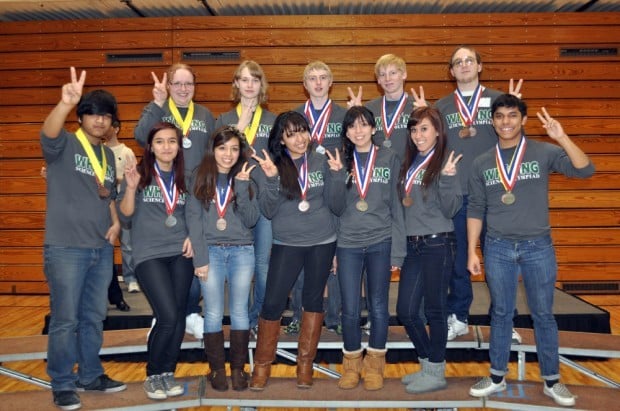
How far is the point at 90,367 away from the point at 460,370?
2.74 m

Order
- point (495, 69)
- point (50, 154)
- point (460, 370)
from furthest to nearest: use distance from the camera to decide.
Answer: point (495, 69) < point (460, 370) < point (50, 154)

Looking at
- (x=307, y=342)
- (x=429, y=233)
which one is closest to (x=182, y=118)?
(x=307, y=342)

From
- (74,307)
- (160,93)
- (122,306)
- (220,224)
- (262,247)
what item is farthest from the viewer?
(122,306)

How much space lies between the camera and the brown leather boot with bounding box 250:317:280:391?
3305 millimetres

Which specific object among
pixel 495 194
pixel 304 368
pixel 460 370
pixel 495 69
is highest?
pixel 495 69

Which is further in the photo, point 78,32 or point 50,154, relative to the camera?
point 78,32

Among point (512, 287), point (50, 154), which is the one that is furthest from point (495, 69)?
point (50, 154)

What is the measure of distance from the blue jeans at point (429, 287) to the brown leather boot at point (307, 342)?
48cm

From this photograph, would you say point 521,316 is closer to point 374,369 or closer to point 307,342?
point 374,369

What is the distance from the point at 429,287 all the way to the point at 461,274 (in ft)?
2.04

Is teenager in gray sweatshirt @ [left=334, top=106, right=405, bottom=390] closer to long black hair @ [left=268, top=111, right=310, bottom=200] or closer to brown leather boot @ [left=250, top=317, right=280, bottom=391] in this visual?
long black hair @ [left=268, top=111, right=310, bottom=200]

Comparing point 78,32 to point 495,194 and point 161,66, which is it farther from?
point 495,194

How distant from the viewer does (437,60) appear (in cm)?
718

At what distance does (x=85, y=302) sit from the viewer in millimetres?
3238
